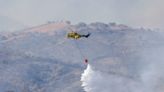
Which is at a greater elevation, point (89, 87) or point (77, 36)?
point (77, 36)

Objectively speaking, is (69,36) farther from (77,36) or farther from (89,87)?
(89,87)

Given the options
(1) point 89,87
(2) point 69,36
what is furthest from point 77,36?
(1) point 89,87

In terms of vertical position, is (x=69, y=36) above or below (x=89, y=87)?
above
